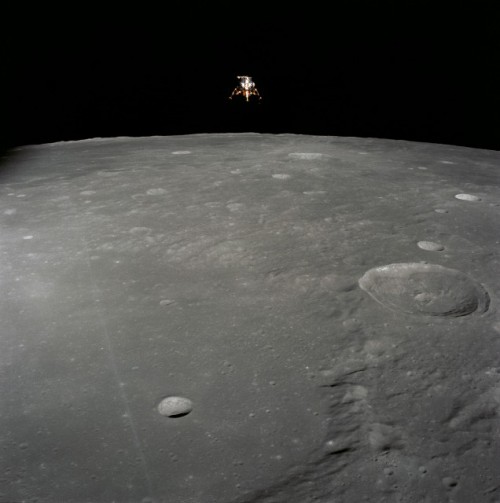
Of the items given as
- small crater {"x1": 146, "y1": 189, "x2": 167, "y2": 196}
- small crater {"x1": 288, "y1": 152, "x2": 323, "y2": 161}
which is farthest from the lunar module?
small crater {"x1": 146, "y1": 189, "x2": 167, "y2": 196}

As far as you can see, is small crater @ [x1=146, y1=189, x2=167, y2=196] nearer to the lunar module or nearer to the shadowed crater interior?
the shadowed crater interior

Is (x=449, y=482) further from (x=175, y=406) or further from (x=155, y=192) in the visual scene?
(x=155, y=192)

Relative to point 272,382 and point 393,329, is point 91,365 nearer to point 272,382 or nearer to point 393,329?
point 272,382

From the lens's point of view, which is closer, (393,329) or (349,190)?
(393,329)

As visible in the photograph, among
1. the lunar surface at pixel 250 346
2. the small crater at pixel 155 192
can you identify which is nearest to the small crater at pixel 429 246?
the lunar surface at pixel 250 346

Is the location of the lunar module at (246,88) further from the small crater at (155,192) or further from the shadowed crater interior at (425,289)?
the shadowed crater interior at (425,289)

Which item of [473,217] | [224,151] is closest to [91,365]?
[473,217]
